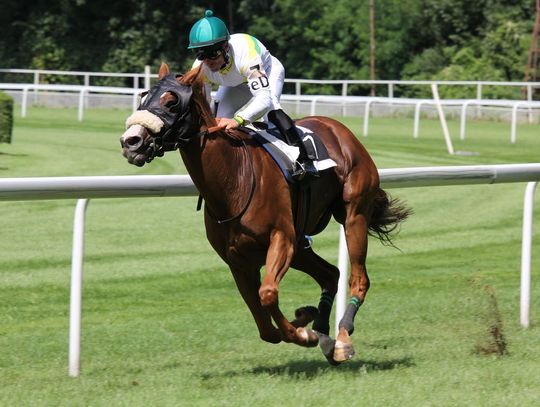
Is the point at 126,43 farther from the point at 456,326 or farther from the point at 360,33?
the point at 456,326

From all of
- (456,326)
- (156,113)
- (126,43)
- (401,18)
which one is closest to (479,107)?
(401,18)

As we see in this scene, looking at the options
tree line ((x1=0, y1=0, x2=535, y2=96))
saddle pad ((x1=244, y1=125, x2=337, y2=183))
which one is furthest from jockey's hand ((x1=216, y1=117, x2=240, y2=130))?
tree line ((x1=0, y1=0, x2=535, y2=96))

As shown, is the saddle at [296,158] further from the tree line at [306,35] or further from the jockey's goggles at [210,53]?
the tree line at [306,35]

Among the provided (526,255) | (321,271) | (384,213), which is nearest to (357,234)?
(321,271)

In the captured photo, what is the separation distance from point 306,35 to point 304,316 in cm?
3642

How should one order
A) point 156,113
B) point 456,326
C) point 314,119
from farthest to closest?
point 456,326
point 314,119
point 156,113

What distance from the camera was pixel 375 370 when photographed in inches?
212

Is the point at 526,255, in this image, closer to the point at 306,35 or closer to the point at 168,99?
the point at 168,99

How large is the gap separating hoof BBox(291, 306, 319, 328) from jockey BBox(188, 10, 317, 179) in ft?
2.21

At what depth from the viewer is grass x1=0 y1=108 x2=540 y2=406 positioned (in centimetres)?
489

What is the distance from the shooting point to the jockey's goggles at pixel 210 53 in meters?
5.19

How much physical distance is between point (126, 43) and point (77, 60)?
1.97m

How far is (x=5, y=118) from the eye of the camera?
17703 mm

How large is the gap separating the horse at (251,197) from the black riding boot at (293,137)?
98 millimetres
